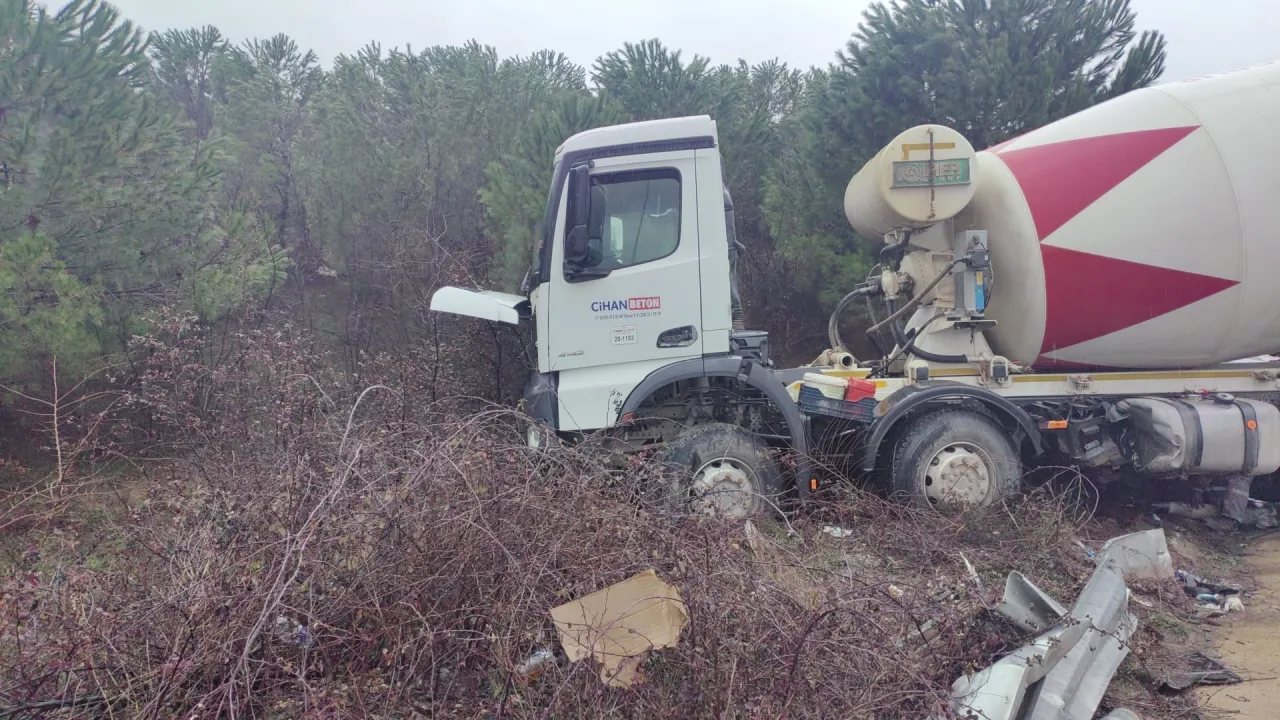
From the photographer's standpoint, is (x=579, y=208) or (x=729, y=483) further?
(x=729, y=483)

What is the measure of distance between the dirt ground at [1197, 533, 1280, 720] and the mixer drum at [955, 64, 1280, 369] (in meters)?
1.74

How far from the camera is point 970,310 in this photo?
598 centimetres

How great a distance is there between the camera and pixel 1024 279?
19.5 feet

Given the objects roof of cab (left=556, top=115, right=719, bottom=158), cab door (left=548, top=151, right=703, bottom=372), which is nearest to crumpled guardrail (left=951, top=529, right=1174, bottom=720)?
cab door (left=548, top=151, right=703, bottom=372)

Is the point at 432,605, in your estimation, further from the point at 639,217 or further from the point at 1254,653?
the point at 1254,653

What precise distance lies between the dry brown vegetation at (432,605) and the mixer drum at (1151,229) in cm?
272

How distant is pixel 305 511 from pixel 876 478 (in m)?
4.15

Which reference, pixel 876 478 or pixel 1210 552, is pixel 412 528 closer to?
pixel 876 478

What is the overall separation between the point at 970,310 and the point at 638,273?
255cm

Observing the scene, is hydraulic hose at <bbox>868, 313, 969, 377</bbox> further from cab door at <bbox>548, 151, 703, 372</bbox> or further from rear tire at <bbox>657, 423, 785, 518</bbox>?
cab door at <bbox>548, 151, 703, 372</bbox>

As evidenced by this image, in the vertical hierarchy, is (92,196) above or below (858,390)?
above

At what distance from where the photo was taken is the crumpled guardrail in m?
2.98

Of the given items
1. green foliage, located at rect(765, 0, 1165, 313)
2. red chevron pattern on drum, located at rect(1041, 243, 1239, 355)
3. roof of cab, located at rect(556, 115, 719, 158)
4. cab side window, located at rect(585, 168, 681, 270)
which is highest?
green foliage, located at rect(765, 0, 1165, 313)

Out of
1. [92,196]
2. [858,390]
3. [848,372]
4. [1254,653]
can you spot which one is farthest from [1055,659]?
[92,196]
